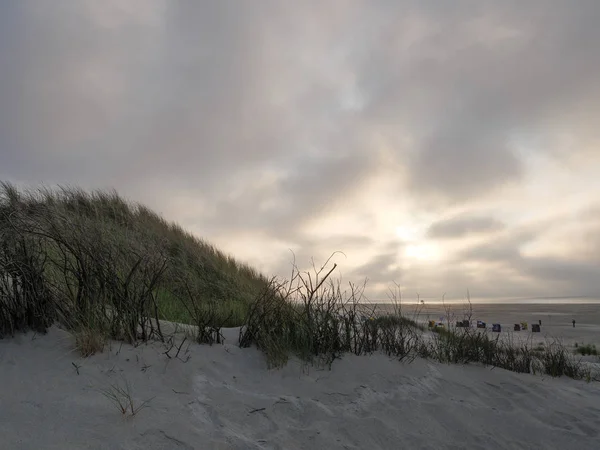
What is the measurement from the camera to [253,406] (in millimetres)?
3719

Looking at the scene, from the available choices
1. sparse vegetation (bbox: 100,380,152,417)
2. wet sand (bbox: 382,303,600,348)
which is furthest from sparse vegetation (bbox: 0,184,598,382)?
wet sand (bbox: 382,303,600,348)

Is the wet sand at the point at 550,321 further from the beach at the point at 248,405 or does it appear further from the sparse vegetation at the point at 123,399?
the sparse vegetation at the point at 123,399

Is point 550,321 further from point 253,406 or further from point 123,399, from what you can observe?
point 123,399

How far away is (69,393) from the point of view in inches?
134

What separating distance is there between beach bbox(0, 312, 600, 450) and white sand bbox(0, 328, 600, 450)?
0.4 inches

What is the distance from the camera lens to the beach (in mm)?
3125

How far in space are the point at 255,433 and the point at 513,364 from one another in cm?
483

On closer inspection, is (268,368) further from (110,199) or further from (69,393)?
(110,199)

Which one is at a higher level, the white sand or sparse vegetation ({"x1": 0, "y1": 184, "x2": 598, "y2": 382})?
sparse vegetation ({"x1": 0, "y1": 184, "x2": 598, "y2": 382})

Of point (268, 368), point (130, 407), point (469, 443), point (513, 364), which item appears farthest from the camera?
point (513, 364)

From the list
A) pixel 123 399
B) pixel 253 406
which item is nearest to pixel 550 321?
pixel 253 406

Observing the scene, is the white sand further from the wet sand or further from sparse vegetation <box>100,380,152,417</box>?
the wet sand

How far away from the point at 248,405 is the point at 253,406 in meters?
0.04

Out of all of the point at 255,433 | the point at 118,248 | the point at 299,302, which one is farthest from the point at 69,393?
the point at 299,302
